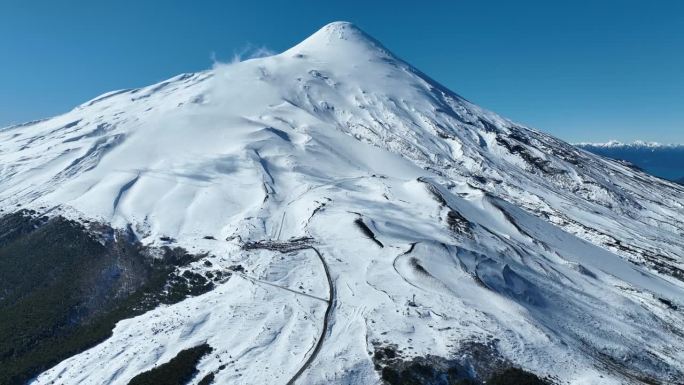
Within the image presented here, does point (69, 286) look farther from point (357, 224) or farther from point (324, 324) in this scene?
point (357, 224)

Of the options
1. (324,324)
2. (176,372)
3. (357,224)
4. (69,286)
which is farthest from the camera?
(357,224)

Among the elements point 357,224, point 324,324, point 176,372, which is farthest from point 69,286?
point 357,224

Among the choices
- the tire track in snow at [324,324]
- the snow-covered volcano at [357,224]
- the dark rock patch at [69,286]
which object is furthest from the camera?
the dark rock patch at [69,286]

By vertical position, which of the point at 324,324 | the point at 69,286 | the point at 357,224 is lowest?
the point at 324,324

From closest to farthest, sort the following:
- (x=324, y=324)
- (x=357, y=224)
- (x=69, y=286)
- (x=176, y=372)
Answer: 1. (x=176, y=372)
2. (x=324, y=324)
3. (x=69, y=286)
4. (x=357, y=224)

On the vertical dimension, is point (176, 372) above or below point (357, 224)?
below

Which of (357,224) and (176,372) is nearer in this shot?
(176,372)

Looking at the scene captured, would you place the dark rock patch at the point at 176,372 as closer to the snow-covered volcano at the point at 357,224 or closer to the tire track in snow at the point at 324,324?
the snow-covered volcano at the point at 357,224

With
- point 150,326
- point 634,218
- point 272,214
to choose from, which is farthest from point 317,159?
point 634,218

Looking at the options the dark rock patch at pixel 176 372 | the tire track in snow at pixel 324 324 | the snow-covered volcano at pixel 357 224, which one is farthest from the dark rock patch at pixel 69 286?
the tire track in snow at pixel 324 324
